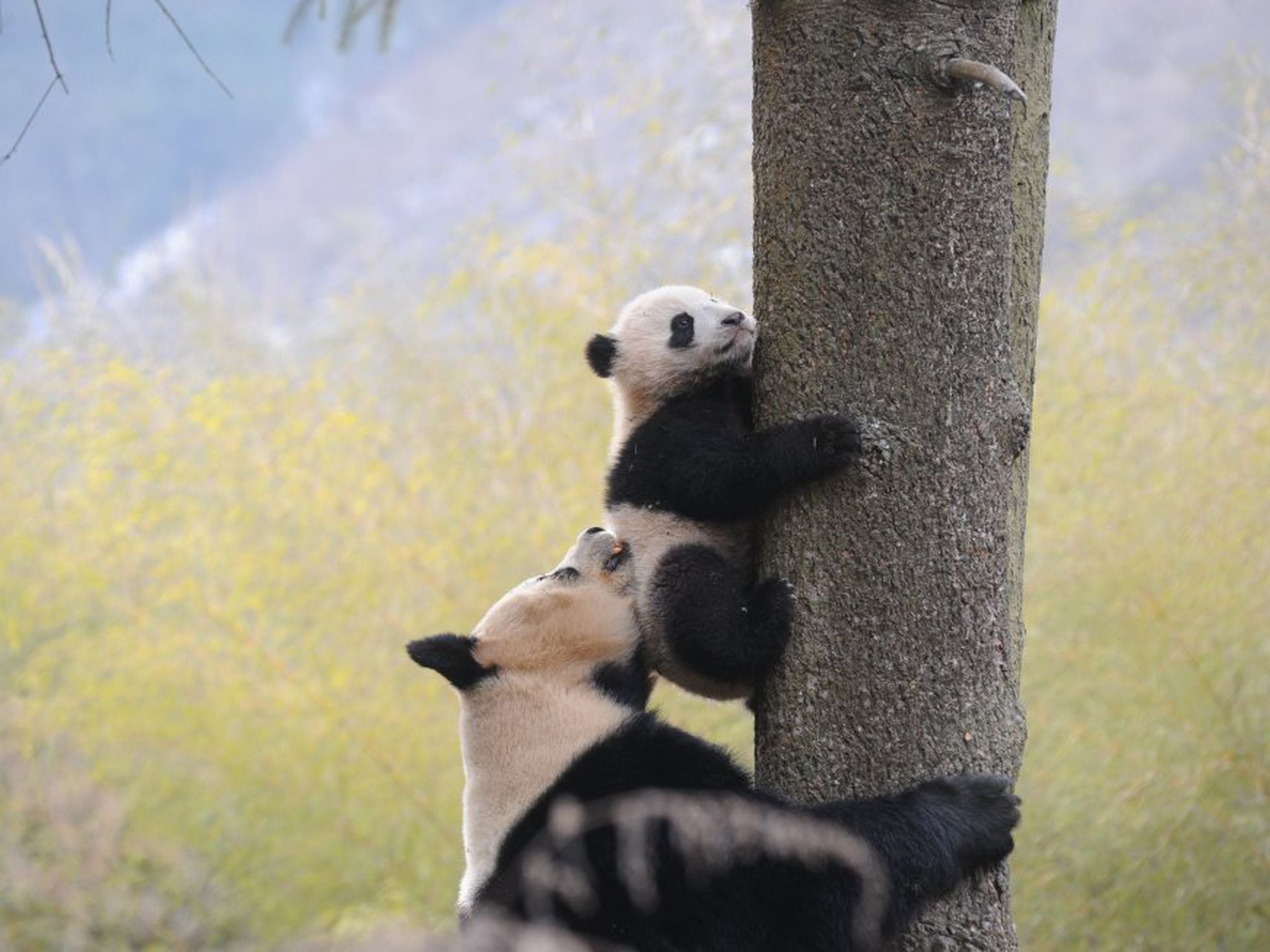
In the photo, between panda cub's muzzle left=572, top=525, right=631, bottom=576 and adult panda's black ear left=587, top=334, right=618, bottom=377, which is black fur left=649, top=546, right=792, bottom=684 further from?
adult panda's black ear left=587, top=334, right=618, bottom=377

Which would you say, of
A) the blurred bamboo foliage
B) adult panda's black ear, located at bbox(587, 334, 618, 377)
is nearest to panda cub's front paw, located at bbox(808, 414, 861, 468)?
adult panda's black ear, located at bbox(587, 334, 618, 377)

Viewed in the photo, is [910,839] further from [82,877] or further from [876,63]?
[82,877]

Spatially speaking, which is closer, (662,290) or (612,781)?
(612,781)

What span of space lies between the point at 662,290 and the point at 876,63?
891 mm

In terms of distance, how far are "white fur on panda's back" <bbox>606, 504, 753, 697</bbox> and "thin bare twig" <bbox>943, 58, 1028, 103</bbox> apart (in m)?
0.82

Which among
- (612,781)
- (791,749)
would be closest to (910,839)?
(791,749)

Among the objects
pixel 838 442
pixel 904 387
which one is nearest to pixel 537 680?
pixel 838 442

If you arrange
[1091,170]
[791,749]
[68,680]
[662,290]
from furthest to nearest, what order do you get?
[1091,170]
[68,680]
[662,290]
[791,749]

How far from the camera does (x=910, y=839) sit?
188 centimetres

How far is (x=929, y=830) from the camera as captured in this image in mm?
1885

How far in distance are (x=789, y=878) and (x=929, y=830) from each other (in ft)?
0.72

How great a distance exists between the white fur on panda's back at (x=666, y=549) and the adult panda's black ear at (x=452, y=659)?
0.93 feet

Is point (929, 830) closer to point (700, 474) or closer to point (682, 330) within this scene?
point (700, 474)

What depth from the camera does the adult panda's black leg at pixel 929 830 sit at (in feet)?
6.17
